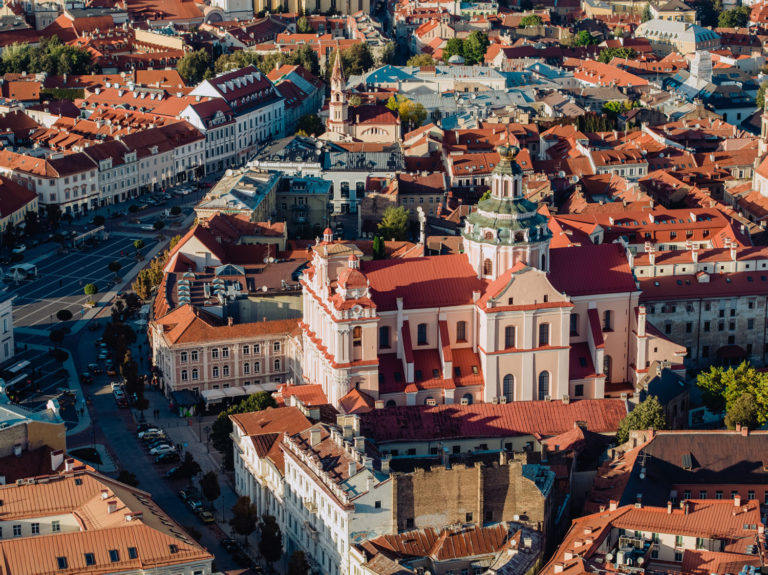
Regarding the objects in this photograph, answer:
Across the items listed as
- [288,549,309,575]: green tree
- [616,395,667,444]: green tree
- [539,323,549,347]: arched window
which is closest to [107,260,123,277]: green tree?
[539,323,549,347]: arched window

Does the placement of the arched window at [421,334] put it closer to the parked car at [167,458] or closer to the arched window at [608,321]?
the arched window at [608,321]

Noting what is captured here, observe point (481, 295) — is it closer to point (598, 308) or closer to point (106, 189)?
point (598, 308)

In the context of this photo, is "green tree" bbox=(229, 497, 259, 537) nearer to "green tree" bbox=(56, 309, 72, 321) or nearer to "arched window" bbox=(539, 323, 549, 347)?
"arched window" bbox=(539, 323, 549, 347)

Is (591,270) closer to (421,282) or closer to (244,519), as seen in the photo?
(421,282)

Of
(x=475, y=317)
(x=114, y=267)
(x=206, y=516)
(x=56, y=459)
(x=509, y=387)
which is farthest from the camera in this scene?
(x=114, y=267)

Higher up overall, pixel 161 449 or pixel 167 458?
pixel 161 449

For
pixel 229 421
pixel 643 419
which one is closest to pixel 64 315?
pixel 229 421

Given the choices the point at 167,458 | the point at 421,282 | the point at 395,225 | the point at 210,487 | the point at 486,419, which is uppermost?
the point at 421,282
